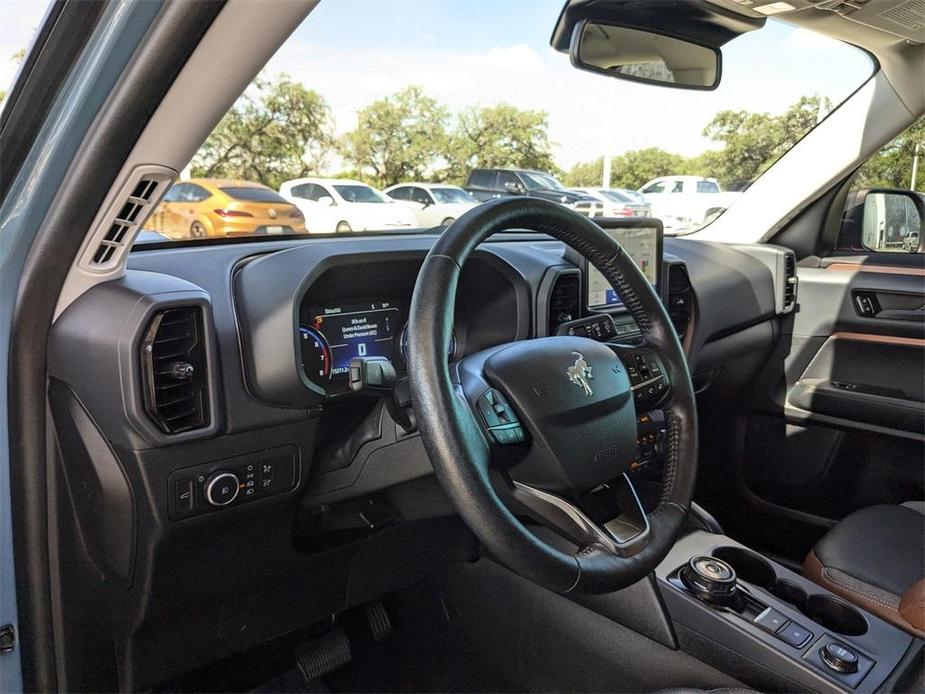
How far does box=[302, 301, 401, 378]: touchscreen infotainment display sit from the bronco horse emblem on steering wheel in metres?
0.66

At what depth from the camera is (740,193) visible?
3260 millimetres

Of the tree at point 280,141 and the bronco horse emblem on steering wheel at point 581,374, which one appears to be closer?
the bronco horse emblem on steering wheel at point 581,374

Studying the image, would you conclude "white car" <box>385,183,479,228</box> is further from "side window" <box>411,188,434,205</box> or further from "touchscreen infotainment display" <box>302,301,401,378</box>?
"touchscreen infotainment display" <box>302,301,401,378</box>

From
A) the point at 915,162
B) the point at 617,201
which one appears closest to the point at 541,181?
the point at 617,201

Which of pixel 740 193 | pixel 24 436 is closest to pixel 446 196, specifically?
pixel 740 193

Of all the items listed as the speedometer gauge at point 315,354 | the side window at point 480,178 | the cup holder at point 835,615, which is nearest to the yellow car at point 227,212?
the speedometer gauge at point 315,354

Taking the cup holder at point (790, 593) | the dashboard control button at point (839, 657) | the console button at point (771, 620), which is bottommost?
the cup holder at point (790, 593)

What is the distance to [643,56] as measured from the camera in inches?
83.7

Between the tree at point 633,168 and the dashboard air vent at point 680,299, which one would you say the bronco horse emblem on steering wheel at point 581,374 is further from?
the tree at point 633,168

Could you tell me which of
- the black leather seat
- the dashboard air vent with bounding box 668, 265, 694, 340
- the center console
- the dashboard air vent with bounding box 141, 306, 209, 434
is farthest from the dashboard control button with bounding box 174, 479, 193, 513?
the dashboard air vent with bounding box 668, 265, 694, 340

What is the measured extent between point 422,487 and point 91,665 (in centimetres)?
87

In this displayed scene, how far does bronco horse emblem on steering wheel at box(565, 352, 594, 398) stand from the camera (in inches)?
51.9

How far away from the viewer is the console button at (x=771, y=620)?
1.70 metres

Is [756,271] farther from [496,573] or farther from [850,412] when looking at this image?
[496,573]
